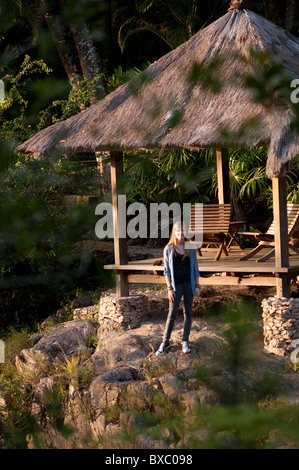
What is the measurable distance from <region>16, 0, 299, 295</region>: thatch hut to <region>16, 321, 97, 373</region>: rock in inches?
46.6

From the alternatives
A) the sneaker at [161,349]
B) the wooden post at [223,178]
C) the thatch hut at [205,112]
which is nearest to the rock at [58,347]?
the thatch hut at [205,112]

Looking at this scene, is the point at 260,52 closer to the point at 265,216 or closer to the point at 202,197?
the point at 202,197

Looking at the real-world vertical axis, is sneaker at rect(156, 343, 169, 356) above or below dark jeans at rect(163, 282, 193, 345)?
below

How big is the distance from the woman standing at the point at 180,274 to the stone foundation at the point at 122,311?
4.83ft

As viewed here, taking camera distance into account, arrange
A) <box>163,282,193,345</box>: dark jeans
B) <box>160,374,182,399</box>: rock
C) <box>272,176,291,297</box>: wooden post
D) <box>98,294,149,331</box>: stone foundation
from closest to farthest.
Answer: <box>160,374,182,399</box>: rock
<box>163,282,193,345</box>: dark jeans
<box>272,176,291,297</box>: wooden post
<box>98,294,149,331</box>: stone foundation

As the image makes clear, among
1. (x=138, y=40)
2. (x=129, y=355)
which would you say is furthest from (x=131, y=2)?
(x=129, y=355)

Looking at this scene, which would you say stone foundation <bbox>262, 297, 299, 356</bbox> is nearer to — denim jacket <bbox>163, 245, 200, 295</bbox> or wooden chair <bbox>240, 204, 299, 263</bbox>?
wooden chair <bbox>240, 204, 299, 263</bbox>

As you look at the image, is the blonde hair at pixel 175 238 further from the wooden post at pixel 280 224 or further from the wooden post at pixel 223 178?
the wooden post at pixel 223 178

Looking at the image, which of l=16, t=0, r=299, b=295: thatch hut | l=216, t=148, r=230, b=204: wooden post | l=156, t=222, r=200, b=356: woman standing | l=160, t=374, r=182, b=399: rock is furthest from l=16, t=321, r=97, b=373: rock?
l=216, t=148, r=230, b=204: wooden post

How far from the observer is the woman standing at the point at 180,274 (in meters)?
8.36

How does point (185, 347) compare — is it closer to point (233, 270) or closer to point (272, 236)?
point (233, 270)

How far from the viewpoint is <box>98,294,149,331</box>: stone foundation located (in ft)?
32.7

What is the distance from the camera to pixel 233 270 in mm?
8836
